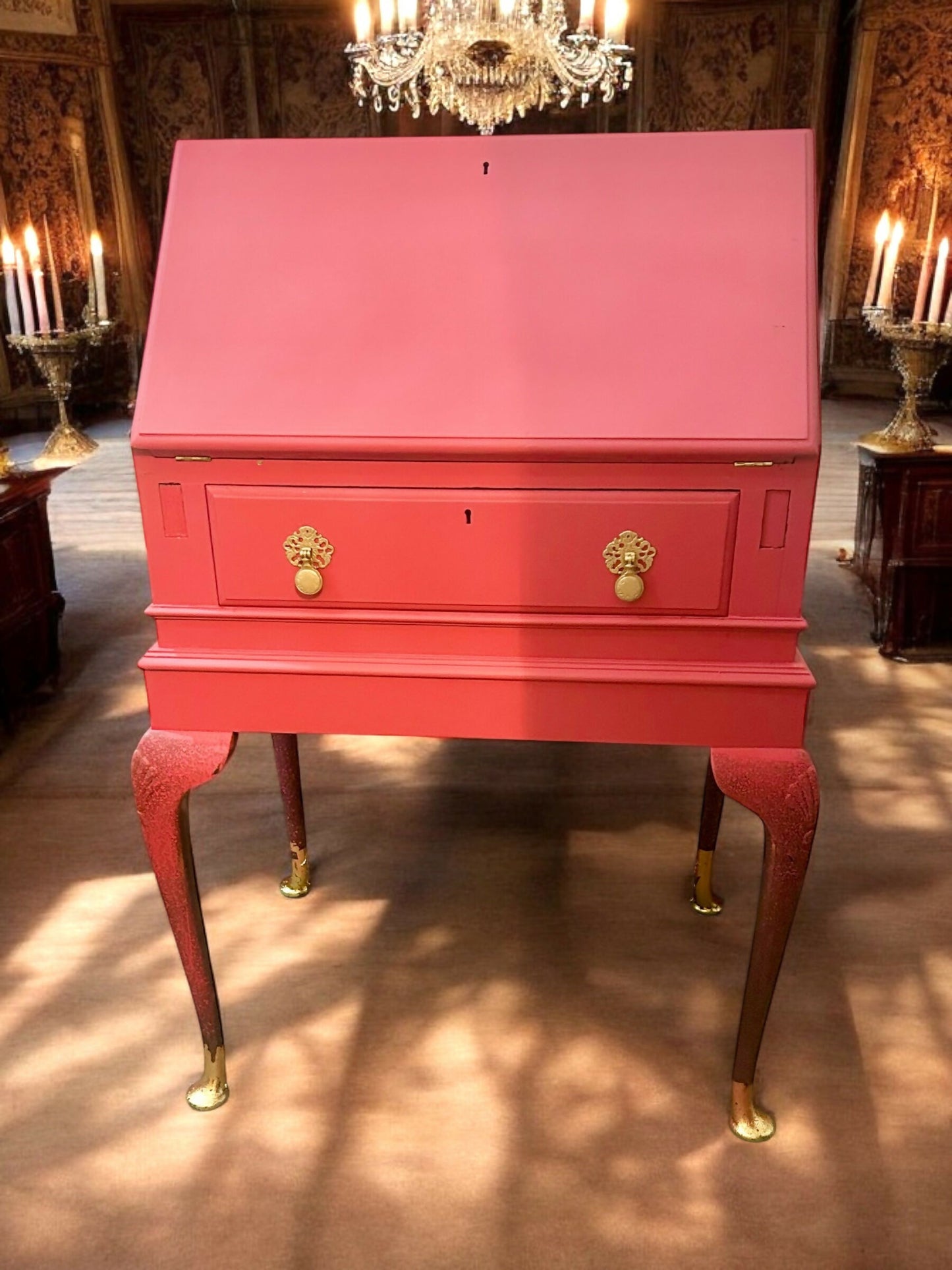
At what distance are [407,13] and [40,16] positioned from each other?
4294 millimetres

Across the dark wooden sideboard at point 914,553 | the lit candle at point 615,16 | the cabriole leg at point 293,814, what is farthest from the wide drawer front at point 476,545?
the lit candle at point 615,16

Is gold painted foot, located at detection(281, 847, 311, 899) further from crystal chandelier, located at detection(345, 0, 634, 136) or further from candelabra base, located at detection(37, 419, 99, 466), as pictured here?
crystal chandelier, located at detection(345, 0, 634, 136)

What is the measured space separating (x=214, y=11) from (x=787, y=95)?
5.20 meters

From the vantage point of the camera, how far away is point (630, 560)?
1.32 meters

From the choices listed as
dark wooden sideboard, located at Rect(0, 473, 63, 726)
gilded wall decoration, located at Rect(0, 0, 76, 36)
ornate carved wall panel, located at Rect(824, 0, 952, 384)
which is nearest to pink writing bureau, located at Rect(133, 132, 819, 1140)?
dark wooden sideboard, located at Rect(0, 473, 63, 726)

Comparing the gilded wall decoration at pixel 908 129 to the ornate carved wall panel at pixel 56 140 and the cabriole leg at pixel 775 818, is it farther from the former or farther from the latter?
the cabriole leg at pixel 775 818

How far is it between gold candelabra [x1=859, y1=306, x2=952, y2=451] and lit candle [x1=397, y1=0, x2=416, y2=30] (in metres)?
3.01

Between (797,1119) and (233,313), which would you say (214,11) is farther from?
(797,1119)

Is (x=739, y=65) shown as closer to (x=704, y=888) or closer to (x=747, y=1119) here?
(x=704, y=888)

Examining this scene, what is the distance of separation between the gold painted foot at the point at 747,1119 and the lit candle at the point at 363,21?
536cm

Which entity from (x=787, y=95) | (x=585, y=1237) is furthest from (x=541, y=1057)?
(x=787, y=95)

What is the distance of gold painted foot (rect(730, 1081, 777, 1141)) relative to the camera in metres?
1.65

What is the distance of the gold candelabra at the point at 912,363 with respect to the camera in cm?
370

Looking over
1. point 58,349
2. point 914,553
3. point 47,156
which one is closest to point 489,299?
point 914,553
